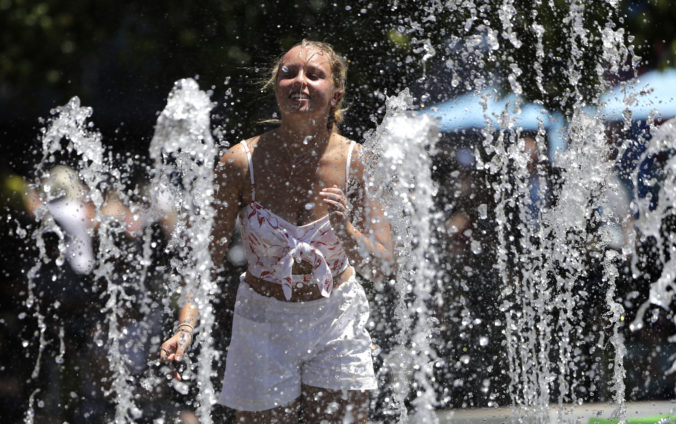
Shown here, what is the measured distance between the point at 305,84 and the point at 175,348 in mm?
863

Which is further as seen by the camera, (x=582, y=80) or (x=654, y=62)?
(x=654, y=62)

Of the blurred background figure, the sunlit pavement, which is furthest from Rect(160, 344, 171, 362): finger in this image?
the sunlit pavement

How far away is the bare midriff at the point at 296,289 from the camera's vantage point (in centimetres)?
231

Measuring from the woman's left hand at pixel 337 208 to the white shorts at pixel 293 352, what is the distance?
274mm

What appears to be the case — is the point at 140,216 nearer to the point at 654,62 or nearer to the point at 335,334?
the point at 335,334

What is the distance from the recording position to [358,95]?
201 inches

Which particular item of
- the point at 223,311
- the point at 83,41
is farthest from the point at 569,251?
the point at 83,41

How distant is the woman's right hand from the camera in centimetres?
227

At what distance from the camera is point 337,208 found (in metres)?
A: 2.11

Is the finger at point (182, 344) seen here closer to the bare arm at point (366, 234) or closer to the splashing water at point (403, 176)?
the bare arm at point (366, 234)

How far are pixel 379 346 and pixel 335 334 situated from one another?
2468 mm

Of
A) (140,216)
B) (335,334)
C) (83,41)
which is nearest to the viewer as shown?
(335,334)

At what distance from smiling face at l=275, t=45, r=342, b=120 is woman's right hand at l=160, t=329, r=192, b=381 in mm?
716

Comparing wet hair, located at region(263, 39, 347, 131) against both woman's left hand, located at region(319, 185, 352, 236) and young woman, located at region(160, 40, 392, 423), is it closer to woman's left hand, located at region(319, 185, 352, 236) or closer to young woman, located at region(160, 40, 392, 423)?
young woman, located at region(160, 40, 392, 423)
